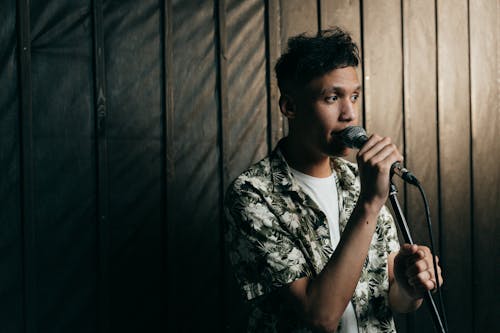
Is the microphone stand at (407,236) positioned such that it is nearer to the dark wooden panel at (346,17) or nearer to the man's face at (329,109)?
the man's face at (329,109)

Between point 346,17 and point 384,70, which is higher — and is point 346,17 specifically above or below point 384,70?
above

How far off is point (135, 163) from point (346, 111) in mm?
832

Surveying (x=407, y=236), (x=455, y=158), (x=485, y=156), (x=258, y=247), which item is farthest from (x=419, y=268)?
(x=485, y=156)

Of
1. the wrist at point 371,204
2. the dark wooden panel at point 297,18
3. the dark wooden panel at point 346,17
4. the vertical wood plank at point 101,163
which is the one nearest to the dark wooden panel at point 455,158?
the dark wooden panel at point 346,17

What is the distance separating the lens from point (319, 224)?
1.71m

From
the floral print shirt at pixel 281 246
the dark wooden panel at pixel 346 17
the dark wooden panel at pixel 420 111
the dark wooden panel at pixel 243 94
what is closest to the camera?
the floral print shirt at pixel 281 246

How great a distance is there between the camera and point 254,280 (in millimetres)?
1576

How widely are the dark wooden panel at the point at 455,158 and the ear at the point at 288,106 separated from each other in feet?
3.82

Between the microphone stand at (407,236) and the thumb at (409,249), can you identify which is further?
the thumb at (409,249)

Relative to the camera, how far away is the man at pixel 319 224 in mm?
1472

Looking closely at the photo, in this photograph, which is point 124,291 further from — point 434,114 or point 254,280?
point 434,114

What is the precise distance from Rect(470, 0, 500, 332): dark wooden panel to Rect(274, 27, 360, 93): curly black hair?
1.20m

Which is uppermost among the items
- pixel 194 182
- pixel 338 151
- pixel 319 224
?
pixel 338 151

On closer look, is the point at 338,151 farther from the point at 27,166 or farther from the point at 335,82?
the point at 27,166
